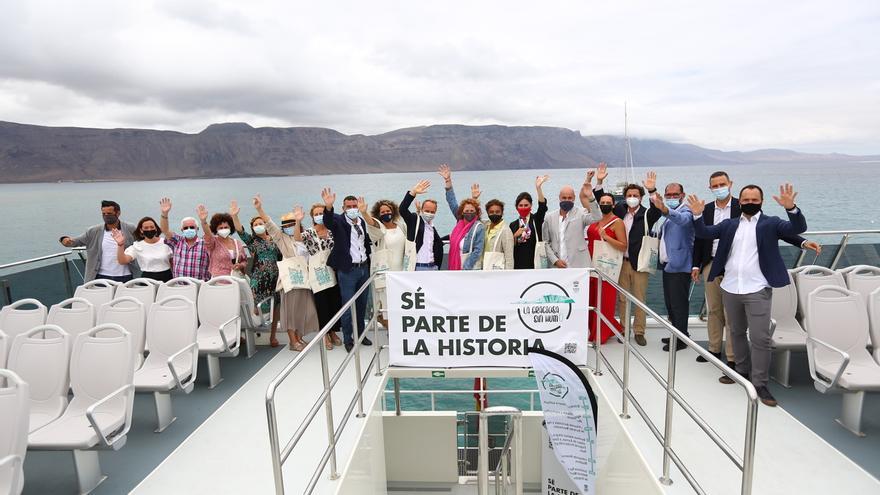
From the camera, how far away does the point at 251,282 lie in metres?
6.04

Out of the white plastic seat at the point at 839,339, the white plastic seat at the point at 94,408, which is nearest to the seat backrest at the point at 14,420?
the white plastic seat at the point at 94,408

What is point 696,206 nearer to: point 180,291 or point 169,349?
point 169,349

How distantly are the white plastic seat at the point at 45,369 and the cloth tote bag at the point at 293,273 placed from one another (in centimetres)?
207

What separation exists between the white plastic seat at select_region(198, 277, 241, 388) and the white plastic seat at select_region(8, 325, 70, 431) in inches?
51.9

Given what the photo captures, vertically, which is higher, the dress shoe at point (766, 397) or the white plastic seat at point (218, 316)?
the white plastic seat at point (218, 316)

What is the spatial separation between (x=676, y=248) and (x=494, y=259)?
1.90 metres

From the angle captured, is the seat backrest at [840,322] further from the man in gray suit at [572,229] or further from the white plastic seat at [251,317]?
the white plastic seat at [251,317]

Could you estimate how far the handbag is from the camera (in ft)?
17.7

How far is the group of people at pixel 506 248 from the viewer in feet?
15.1

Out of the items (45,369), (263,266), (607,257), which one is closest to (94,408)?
(45,369)

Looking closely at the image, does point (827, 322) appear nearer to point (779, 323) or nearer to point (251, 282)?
point (779, 323)

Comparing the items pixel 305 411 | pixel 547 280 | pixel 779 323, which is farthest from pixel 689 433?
pixel 305 411

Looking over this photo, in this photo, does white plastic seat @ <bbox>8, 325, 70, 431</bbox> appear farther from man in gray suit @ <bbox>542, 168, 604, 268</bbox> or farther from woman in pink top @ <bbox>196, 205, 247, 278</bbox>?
man in gray suit @ <bbox>542, 168, 604, 268</bbox>

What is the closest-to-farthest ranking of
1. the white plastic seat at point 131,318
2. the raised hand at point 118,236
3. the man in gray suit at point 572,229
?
the white plastic seat at point 131,318
the man in gray suit at point 572,229
the raised hand at point 118,236
